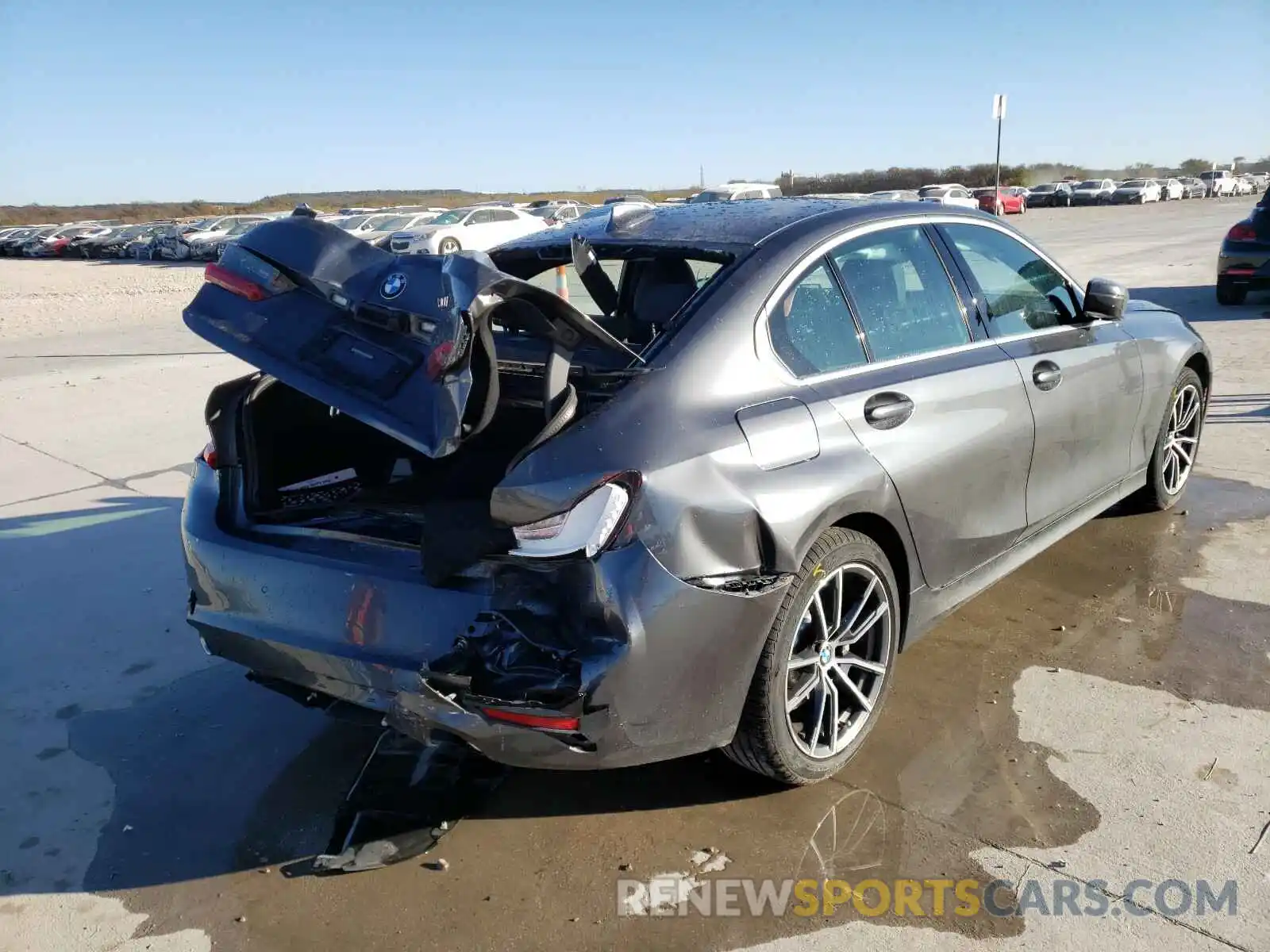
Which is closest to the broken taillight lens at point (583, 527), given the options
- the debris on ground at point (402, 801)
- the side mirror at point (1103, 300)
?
the debris on ground at point (402, 801)

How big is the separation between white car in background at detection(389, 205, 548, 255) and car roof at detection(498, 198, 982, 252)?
22.4 m

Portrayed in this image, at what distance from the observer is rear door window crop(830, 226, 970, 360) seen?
3.26 metres

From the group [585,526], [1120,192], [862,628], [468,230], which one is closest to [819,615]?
[862,628]

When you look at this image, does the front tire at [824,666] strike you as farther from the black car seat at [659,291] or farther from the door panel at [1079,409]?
the door panel at [1079,409]

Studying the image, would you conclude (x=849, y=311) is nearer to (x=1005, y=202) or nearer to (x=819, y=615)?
(x=819, y=615)

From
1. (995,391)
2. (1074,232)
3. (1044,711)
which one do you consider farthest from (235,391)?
(1074,232)

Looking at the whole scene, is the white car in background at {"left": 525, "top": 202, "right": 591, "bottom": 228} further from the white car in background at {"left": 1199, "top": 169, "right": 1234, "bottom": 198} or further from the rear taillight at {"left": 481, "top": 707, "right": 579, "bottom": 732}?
the white car in background at {"left": 1199, "top": 169, "right": 1234, "bottom": 198}

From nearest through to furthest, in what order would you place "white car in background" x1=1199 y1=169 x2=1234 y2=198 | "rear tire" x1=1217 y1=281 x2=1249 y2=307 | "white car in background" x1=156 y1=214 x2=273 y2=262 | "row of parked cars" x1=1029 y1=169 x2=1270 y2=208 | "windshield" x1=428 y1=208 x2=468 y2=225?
1. "rear tire" x1=1217 y1=281 x2=1249 y2=307
2. "windshield" x1=428 y1=208 x2=468 y2=225
3. "white car in background" x1=156 y1=214 x2=273 y2=262
4. "row of parked cars" x1=1029 y1=169 x2=1270 y2=208
5. "white car in background" x1=1199 y1=169 x2=1234 y2=198

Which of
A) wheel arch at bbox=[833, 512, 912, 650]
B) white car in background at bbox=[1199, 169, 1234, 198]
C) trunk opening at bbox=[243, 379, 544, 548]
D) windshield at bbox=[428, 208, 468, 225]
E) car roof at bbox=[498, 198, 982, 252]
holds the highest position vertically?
white car in background at bbox=[1199, 169, 1234, 198]

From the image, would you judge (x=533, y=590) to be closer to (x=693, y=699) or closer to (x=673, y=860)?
(x=693, y=699)

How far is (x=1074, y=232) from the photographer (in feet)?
94.0

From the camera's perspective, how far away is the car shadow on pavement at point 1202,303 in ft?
38.7

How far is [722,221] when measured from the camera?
11.1 ft

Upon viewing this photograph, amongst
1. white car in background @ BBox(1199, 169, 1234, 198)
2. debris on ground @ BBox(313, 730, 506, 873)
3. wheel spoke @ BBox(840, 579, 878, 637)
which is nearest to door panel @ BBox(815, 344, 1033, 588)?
wheel spoke @ BBox(840, 579, 878, 637)
